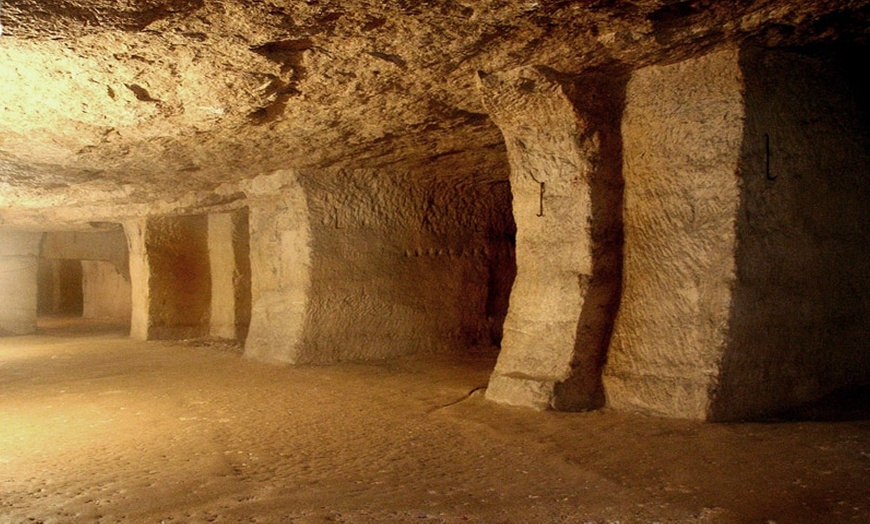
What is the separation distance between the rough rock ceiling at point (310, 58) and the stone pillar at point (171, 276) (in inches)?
136

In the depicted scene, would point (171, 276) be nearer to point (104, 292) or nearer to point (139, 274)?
point (139, 274)

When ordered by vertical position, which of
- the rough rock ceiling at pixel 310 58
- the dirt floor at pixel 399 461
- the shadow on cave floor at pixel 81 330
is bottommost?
the shadow on cave floor at pixel 81 330

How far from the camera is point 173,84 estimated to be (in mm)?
3662

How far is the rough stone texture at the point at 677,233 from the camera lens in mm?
3379

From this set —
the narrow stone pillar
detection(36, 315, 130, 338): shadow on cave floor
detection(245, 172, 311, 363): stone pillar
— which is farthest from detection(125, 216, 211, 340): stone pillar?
detection(245, 172, 311, 363): stone pillar

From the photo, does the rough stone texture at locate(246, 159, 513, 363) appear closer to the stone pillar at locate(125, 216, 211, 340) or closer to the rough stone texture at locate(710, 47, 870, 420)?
the stone pillar at locate(125, 216, 211, 340)

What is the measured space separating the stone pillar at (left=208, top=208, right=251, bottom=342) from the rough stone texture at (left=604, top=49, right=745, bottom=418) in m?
5.52

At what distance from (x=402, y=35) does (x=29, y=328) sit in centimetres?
942

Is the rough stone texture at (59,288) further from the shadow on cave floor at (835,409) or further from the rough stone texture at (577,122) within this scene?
the shadow on cave floor at (835,409)

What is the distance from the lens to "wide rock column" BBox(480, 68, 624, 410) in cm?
375

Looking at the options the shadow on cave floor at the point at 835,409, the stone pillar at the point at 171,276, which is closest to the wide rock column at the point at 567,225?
the shadow on cave floor at the point at 835,409

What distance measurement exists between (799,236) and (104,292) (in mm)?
15316

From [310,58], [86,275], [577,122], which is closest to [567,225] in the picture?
[577,122]

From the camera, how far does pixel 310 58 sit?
334 centimetres
